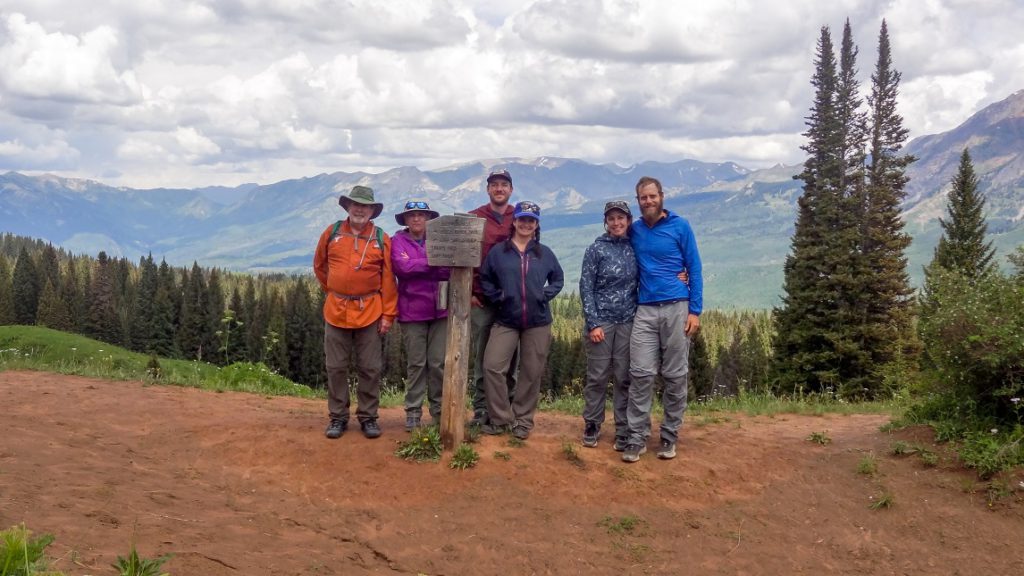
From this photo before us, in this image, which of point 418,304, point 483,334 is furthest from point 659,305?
point 418,304

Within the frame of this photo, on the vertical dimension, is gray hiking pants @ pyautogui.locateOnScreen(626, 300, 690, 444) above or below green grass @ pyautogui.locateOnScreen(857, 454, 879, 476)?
above

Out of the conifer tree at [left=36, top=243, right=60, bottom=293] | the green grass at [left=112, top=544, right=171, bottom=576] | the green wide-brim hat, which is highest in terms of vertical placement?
the conifer tree at [left=36, top=243, right=60, bottom=293]

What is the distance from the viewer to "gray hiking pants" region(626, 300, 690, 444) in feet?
25.1

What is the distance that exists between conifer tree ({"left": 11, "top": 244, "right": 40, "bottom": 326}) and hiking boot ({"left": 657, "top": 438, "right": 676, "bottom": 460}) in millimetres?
88860

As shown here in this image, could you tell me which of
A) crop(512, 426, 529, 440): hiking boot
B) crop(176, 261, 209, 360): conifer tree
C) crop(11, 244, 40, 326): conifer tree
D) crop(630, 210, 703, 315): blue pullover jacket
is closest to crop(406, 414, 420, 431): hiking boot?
crop(512, 426, 529, 440): hiking boot

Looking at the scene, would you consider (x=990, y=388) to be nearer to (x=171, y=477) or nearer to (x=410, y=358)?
(x=410, y=358)

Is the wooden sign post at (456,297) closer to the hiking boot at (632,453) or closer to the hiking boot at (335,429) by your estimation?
the hiking boot at (335,429)

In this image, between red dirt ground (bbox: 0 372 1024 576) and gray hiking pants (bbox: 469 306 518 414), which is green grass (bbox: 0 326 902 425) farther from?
gray hiking pants (bbox: 469 306 518 414)

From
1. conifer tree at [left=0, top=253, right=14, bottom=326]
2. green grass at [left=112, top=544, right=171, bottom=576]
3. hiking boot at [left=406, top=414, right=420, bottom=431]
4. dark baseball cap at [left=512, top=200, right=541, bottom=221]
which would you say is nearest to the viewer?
green grass at [left=112, top=544, right=171, bottom=576]

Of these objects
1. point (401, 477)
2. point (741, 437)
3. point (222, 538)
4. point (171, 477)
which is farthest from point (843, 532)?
point (171, 477)

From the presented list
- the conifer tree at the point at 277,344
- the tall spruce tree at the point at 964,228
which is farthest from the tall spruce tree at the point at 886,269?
the conifer tree at the point at 277,344

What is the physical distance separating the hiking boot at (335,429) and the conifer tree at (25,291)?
86.5m

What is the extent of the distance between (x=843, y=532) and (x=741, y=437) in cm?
227

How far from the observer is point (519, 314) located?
25.7 ft
